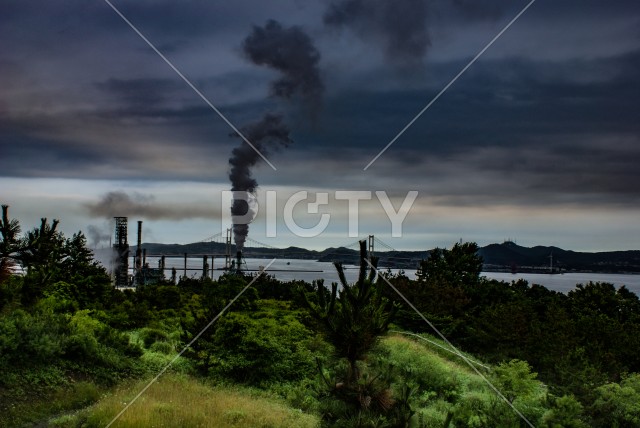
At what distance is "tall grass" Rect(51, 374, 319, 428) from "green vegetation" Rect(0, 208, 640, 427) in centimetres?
6

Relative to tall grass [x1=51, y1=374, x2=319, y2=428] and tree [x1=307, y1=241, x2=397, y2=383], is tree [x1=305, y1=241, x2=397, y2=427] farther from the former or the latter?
tall grass [x1=51, y1=374, x2=319, y2=428]

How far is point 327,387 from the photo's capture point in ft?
40.7

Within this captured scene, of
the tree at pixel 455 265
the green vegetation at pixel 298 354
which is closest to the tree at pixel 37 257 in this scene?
the green vegetation at pixel 298 354

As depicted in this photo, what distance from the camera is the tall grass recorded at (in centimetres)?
1396

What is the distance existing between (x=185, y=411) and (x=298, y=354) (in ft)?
22.7

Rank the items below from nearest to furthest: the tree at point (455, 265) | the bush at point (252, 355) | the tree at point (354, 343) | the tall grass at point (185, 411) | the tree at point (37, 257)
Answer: the tree at point (354, 343) → the tall grass at point (185, 411) → the tree at point (37, 257) → the bush at point (252, 355) → the tree at point (455, 265)

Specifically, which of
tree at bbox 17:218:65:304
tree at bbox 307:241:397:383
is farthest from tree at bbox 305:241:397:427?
tree at bbox 17:218:65:304

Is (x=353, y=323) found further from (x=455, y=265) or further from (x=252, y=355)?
(x=455, y=265)

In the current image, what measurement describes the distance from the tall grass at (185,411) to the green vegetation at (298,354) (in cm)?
6

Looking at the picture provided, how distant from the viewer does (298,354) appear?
69.7 ft

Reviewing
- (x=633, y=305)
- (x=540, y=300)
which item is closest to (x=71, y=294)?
(x=540, y=300)

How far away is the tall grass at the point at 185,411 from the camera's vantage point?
550 inches

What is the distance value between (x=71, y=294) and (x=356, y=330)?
753 inches

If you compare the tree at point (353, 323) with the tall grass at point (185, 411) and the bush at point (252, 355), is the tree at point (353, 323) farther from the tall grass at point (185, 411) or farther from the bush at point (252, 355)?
the bush at point (252, 355)
